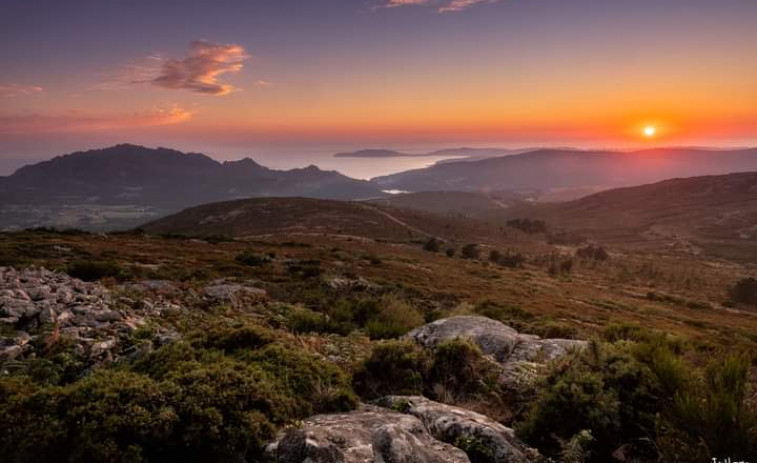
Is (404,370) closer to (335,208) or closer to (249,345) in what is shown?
(249,345)

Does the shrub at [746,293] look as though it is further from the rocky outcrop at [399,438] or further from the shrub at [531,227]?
the shrub at [531,227]

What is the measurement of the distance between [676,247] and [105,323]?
5612 inches

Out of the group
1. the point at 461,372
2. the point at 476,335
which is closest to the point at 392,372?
the point at 461,372

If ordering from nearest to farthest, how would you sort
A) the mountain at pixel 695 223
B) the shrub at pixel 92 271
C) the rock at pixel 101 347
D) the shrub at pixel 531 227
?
the rock at pixel 101 347 → the shrub at pixel 92 271 → the mountain at pixel 695 223 → the shrub at pixel 531 227

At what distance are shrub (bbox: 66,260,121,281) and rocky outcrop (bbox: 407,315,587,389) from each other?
44.2 ft

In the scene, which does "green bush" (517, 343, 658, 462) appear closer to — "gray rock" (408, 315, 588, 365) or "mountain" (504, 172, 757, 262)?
"gray rock" (408, 315, 588, 365)

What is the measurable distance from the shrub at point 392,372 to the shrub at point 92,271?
14326mm

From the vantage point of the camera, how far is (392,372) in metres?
6.78

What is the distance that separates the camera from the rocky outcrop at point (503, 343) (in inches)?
300

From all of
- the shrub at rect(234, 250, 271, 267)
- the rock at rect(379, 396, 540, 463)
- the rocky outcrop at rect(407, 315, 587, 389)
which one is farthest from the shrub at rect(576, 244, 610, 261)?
the rock at rect(379, 396, 540, 463)

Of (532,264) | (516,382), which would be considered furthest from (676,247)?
(516,382)

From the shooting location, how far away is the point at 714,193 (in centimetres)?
19188

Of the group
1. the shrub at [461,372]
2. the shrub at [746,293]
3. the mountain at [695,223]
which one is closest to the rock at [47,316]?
A: the shrub at [461,372]

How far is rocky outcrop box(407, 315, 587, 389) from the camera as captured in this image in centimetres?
761
